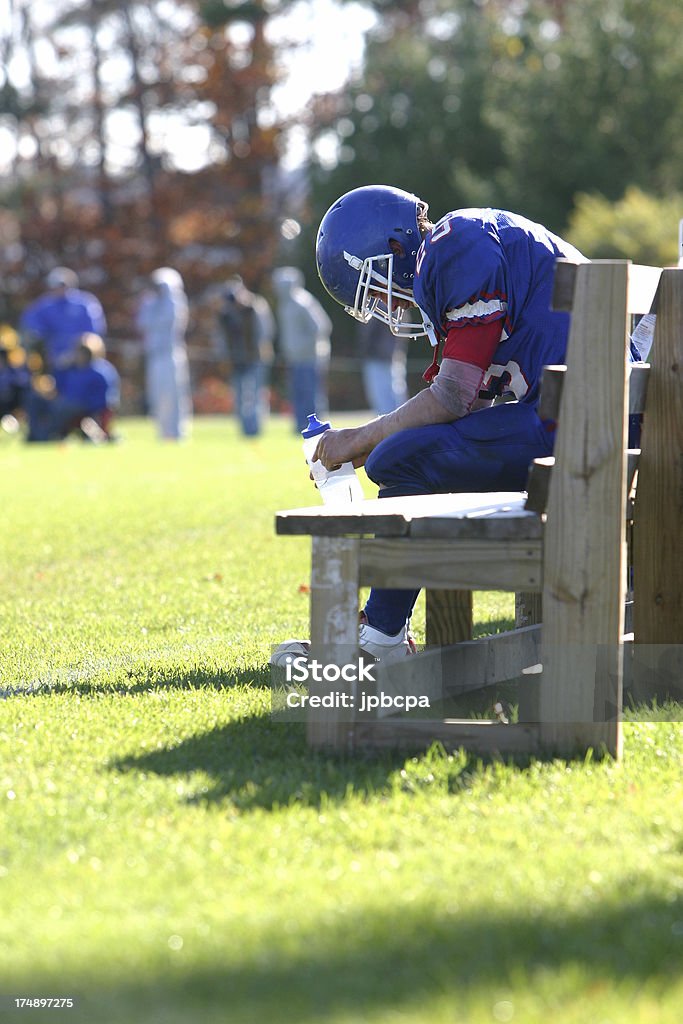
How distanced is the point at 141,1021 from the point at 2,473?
562 inches

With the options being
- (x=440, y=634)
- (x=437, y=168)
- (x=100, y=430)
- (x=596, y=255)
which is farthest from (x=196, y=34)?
(x=440, y=634)

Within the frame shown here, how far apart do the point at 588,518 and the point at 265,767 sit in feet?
3.32

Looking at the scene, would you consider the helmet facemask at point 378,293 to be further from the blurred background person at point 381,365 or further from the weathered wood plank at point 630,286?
the blurred background person at point 381,365

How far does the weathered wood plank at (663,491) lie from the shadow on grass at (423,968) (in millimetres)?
1830

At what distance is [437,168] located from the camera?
42.1 metres

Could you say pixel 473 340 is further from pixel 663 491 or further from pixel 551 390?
pixel 663 491

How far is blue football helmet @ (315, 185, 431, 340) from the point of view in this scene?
4.61 metres

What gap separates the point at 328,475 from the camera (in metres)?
4.73

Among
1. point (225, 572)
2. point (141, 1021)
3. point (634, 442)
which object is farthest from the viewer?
point (225, 572)

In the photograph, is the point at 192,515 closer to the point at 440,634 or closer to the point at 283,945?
the point at 440,634

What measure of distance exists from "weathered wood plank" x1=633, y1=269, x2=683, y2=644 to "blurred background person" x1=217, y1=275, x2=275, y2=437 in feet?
61.0

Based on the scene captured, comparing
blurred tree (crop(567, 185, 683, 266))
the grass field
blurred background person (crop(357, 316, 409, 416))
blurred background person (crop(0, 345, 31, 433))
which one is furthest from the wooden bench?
blurred tree (crop(567, 185, 683, 266))

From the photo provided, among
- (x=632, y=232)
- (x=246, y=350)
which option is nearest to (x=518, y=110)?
(x=632, y=232)

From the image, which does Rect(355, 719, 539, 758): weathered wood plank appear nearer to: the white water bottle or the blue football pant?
the blue football pant
